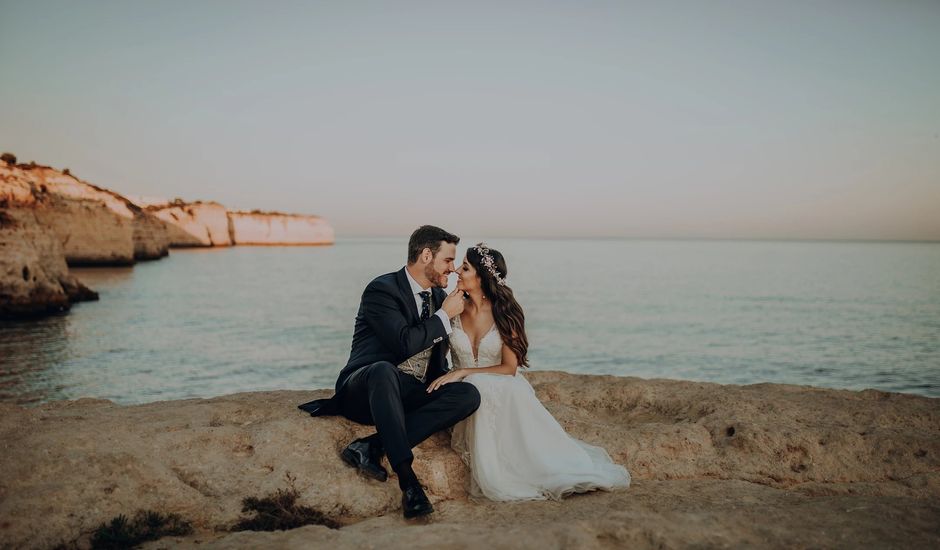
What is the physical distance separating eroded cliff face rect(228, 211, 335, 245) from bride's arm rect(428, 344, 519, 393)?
129 m

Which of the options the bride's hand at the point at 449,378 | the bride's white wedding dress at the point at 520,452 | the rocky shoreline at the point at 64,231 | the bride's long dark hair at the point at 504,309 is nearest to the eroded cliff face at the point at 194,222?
the rocky shoreline at the point at 64,231

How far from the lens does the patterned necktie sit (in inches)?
208

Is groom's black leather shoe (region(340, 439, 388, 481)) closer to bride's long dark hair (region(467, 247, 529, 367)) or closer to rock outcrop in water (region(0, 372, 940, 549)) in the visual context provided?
rock outcrop in water (region(0, 372, 940, 549))

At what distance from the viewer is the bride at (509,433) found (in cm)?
450

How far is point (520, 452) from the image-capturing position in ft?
15.4

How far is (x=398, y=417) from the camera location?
171 inches

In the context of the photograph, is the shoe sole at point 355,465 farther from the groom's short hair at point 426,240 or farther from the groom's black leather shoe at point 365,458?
the groom's short hair at point 426,240

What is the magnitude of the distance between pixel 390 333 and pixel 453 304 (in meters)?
0.62

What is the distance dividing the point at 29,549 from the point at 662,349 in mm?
19012

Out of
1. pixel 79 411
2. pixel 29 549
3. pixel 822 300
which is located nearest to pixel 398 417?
pixel 29 549

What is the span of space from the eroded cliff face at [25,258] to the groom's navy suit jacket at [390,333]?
25.1 meters

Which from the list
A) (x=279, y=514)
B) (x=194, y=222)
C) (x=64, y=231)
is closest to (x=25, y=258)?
(x=64, y=231)

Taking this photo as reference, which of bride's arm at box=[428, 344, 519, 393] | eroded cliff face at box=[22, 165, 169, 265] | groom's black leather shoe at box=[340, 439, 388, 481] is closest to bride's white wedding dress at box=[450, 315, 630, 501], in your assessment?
bride's arm at box=[428, 344, 519, 393]

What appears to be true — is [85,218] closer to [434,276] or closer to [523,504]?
[434,276]
